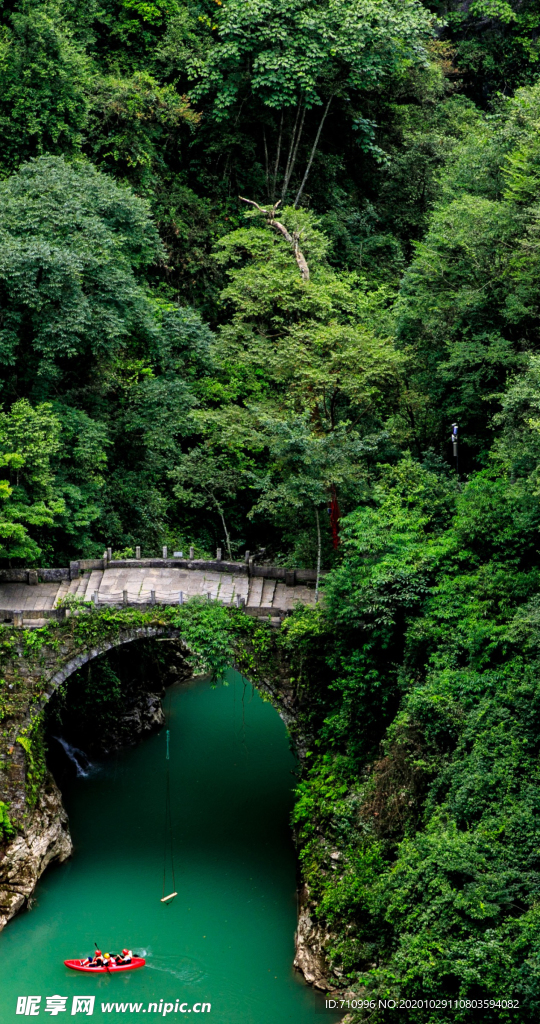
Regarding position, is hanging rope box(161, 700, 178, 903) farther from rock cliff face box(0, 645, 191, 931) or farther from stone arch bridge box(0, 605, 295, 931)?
stone arch bridge box(0, 605, 295, 931)

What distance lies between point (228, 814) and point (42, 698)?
5.47m

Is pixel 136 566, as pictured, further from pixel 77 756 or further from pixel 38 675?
pixel 77 756

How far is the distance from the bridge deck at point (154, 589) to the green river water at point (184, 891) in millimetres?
5338

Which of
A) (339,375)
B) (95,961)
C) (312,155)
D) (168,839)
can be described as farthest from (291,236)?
(95,961)

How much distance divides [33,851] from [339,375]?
11.8 m

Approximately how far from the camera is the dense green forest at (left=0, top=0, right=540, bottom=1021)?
58.3ft

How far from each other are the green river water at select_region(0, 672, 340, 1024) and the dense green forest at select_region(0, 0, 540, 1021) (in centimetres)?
217

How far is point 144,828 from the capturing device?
24.4 metres

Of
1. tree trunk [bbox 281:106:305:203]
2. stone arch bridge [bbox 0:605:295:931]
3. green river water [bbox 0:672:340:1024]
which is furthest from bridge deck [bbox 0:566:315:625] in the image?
tree trunk [bbox 281:106:305:203]

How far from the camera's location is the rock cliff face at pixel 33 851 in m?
21.4

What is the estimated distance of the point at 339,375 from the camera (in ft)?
78.2

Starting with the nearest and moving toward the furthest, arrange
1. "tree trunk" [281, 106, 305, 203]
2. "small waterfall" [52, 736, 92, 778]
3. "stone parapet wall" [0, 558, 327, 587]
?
1. "stone parapet wall" [0, 558, 327, 587]
2. "small waterfall" [52, 736, 92, 778]
3. "tree trunk" [281, 106, 305, 203]

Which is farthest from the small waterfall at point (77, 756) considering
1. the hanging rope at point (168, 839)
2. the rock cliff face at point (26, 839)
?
the rock cliff face at point (26, 839)

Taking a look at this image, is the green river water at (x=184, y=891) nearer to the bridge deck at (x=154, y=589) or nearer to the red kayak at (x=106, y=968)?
the red kayak at (x=106, y=968)
